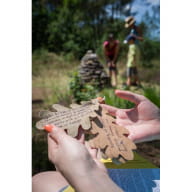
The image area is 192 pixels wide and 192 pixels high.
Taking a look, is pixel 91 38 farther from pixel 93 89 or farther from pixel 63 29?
pixel 93 89

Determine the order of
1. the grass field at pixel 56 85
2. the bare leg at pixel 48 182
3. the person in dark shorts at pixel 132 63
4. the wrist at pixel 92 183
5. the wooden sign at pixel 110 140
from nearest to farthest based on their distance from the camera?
the wrist at pixel 92 183, the wooden sign at pixel 110 140, the bare leg at pixel 48 182, the grass field at pixel 56 85, the person in dark shorts at pixel 132 63

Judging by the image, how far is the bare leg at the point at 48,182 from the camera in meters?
1.28

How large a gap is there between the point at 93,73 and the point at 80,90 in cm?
56

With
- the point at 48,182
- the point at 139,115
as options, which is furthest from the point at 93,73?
the point at 48,182

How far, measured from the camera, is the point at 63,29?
19.7 ft

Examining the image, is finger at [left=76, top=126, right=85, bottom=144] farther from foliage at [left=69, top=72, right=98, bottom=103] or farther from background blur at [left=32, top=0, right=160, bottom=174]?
background blur at [left=32, top=0, right=160, bottom=174]

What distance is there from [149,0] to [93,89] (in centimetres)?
230

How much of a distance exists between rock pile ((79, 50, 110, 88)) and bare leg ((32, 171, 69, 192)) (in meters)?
3.26

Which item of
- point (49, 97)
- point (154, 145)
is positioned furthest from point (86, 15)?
point (154, 145)

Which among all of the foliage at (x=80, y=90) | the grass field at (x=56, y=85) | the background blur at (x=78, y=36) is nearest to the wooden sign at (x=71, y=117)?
the grass field at (x=56, y=85)

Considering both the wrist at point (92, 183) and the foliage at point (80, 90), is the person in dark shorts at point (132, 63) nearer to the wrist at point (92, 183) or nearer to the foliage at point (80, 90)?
the foliage at point (80, 90)

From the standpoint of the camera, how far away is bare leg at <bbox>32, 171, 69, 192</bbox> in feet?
4.21

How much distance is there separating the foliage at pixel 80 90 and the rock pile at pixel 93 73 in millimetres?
349

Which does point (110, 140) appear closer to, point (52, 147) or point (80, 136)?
point (80, 136)
